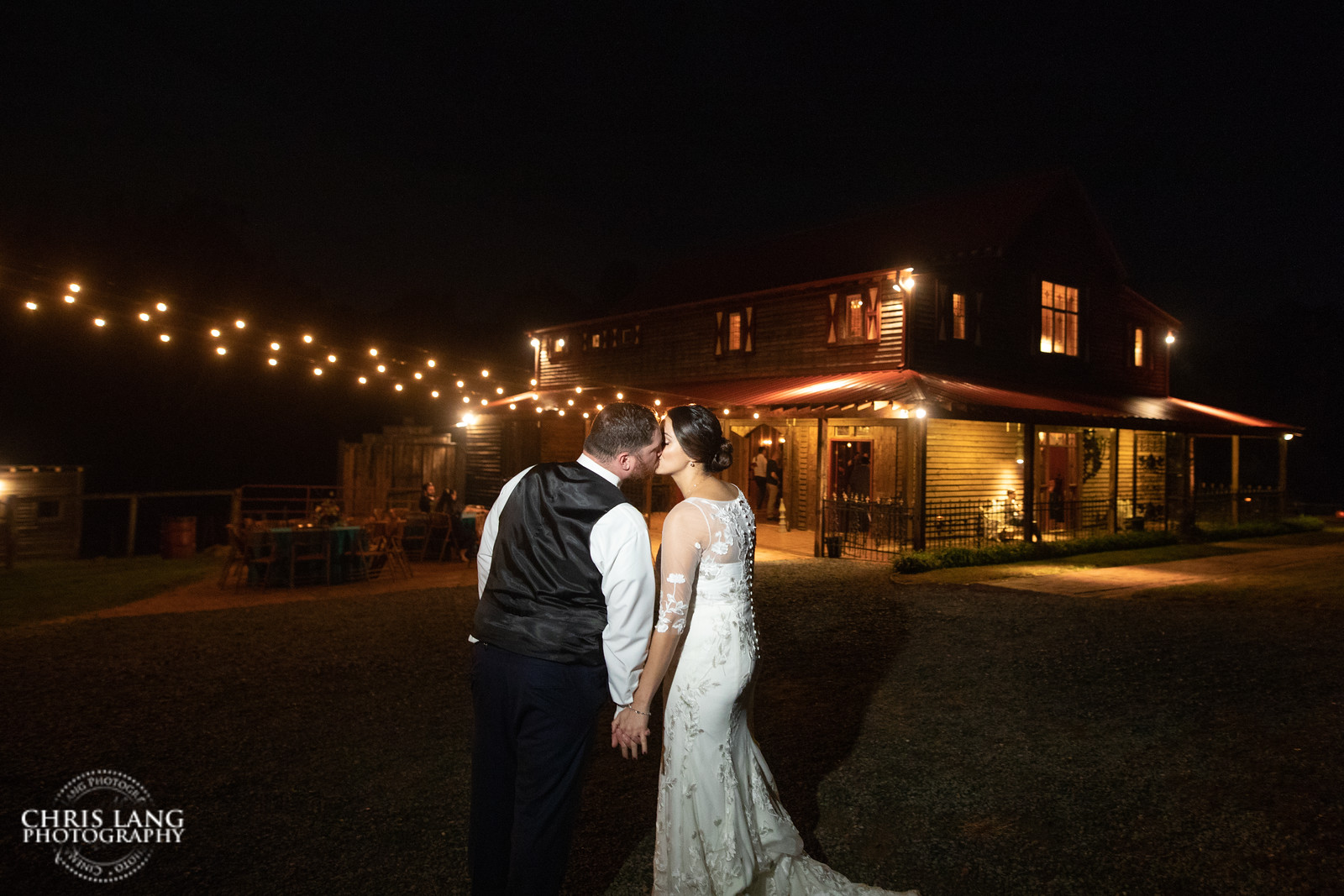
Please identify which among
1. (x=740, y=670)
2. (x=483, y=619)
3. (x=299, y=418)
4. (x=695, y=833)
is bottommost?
(x=695, y=833)

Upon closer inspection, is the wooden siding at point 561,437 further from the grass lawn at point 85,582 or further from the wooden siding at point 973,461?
the wooden siding at point 973,461

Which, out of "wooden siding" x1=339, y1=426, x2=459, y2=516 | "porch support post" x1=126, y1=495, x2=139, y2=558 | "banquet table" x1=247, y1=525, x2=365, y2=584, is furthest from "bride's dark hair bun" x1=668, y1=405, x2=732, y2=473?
"wooden siding" x1=339, y1=426, x2=459, y2=516

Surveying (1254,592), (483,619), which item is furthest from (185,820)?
(1254,592)

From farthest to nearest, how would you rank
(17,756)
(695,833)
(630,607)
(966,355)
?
1. (966,355)
2. (17,756)
3. (695,833)
4. (630,607)

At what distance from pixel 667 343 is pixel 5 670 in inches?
639

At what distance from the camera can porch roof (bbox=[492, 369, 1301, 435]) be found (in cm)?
1398

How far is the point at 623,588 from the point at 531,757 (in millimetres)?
651

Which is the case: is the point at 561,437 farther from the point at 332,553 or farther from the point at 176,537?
the point at 332,553

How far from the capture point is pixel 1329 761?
4.83 meters

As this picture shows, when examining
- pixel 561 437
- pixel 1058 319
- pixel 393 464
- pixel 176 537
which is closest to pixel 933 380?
pixel 1058 319

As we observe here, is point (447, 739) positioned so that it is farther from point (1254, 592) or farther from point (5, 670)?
point (1254, 592)

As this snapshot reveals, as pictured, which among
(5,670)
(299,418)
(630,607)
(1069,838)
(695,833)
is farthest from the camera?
(299,418)


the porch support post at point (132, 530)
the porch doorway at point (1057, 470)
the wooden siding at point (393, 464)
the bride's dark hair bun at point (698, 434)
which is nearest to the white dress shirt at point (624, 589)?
the bride's dark hair bun at point (698, 434)

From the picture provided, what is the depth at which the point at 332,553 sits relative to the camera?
11492 mm
